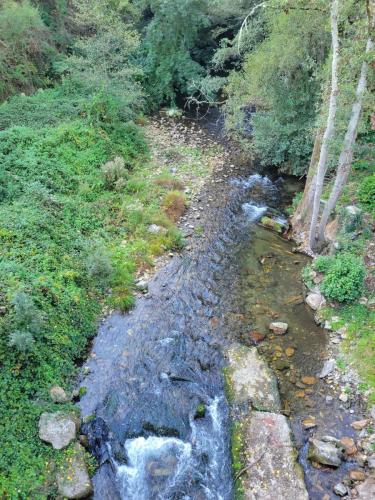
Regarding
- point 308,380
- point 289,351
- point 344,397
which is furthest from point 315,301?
point 344,397

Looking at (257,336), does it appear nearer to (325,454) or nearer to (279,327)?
(279,327)

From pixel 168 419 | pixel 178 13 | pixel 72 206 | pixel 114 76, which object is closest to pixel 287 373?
pixel 168 419

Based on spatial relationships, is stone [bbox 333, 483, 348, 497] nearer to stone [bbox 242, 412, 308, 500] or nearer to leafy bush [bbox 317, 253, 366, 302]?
stone [bbox 242, 412, 308, 500]

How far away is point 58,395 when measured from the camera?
26.1ft

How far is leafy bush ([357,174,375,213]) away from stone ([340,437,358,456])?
7179 millimetres

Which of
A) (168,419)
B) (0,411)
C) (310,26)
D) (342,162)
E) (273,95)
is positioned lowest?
(168,419)

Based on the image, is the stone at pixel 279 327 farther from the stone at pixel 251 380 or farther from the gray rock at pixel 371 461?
the gray rock at pixel 371 461

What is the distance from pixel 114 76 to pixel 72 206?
28.6 feet

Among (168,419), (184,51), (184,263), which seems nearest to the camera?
(168,419)

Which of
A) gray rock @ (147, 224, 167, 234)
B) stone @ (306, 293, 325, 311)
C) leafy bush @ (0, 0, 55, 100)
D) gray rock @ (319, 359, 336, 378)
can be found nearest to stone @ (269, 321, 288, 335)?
stone @ (306, 293, 325, 311)

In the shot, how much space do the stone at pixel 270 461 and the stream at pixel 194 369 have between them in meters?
0.28

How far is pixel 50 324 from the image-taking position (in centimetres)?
896

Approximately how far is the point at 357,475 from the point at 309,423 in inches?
47.6

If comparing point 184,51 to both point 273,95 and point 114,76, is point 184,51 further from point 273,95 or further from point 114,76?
point 273,95
